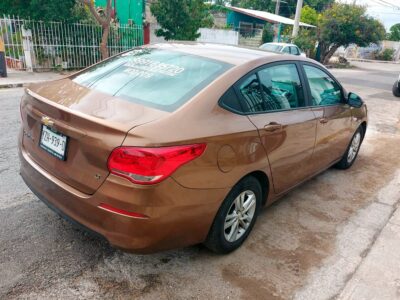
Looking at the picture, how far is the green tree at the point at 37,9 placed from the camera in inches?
464

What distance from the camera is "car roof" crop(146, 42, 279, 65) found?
2998 millimetres

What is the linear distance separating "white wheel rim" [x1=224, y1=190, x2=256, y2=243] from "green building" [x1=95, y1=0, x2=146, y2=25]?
14.5 metres

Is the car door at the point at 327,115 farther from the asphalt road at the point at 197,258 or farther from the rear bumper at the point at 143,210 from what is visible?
the rear bumper at the point at 143,210

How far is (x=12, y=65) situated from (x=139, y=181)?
12.9m

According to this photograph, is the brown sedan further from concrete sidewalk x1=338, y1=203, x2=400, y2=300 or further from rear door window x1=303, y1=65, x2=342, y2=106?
concrete sidewalk x1=338, y1=203, x2=400, y2=300

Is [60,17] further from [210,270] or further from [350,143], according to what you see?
[210,270]

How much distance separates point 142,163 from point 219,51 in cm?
153

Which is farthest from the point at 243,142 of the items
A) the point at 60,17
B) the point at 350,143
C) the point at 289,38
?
the point at 289,38

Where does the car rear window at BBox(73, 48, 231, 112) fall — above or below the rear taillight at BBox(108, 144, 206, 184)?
above

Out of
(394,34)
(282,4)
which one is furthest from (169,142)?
(394,34)

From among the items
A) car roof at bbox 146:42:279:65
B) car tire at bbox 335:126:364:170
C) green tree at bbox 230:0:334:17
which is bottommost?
car tire at bbox 335:126:364:170

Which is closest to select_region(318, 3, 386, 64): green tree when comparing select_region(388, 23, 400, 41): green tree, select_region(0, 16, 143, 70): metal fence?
select_region(0, 16, 143, 70): metal fence

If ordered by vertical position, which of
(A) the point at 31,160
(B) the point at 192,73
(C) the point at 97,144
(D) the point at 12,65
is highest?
(B) the point at 192,73

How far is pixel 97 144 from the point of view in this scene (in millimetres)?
2205
